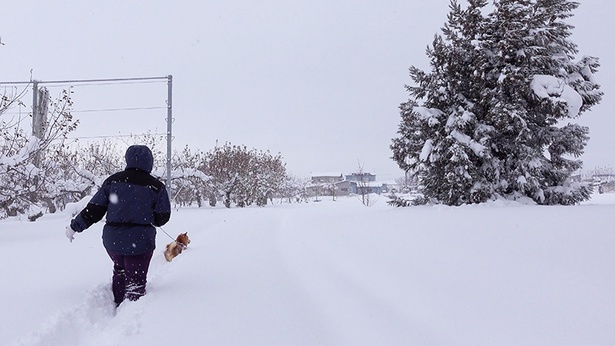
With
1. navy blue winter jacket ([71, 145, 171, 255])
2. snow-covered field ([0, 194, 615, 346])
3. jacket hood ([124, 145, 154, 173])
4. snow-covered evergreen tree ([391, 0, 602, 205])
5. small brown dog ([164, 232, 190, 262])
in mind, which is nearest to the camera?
snow-covered field ([0, 194, 615, 346])

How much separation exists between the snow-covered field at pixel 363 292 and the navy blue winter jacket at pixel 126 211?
0.64 metres

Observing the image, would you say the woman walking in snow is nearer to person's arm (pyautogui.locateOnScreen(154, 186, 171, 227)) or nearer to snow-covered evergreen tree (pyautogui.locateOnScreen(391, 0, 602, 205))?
person's arm (pyautogui.locateOnScreen(154, 186, 171, 227))

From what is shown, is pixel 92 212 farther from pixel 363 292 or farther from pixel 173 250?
pixel 363 292

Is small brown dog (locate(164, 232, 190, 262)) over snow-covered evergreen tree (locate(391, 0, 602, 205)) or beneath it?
beneath

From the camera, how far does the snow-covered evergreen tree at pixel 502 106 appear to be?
1127 centimetres

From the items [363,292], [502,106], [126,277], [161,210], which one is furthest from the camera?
[502,106]

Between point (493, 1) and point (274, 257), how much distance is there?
11.8 meters

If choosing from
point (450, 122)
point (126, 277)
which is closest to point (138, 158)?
point (126, 277)

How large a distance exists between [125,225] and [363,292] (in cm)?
281

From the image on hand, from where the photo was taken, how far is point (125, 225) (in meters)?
4.09

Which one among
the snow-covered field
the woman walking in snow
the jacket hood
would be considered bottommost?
the snow-covered field

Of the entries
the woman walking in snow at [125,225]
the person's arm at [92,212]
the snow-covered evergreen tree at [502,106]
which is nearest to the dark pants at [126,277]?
the woman walking in snow at [125,225]

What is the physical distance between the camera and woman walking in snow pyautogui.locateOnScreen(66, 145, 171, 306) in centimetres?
407

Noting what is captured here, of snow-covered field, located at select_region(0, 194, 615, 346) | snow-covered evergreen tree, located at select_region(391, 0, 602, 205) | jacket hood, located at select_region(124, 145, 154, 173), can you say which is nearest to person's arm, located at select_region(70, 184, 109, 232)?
jacket hood, located at select_region(124, 145, 154, 173)
